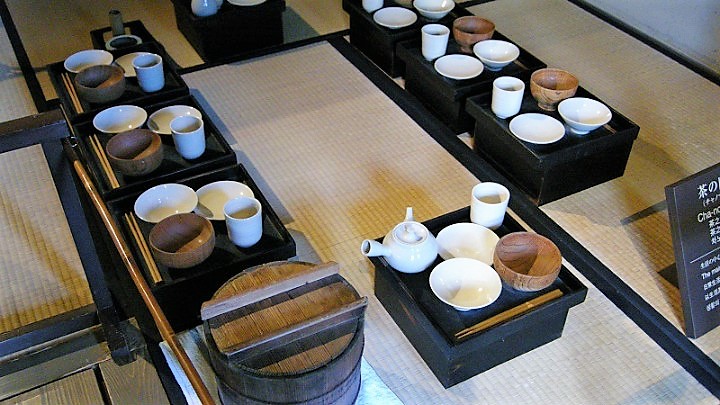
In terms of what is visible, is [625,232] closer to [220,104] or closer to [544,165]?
[544,165]

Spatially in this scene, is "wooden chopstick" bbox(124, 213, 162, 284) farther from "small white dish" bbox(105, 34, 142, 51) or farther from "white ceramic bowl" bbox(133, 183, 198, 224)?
"small white dish" bbox(105, 34, 142, 51)

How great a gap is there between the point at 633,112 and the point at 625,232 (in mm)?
703

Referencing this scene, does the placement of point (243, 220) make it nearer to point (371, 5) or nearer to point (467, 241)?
point (467, 241)

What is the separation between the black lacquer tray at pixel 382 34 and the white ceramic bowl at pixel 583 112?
2.43 ft

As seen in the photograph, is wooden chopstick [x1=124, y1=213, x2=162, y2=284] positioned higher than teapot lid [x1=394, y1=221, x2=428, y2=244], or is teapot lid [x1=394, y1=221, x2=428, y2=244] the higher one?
teapot lid [x1=394, y1=221, x2=428, y2=244]

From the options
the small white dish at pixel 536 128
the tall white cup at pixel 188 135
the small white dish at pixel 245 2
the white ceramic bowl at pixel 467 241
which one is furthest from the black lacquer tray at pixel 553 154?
the small white dish at pixel 245 2

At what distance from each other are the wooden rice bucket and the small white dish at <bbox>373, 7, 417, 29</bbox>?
5.38 ft

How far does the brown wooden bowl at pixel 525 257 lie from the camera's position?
1.77m

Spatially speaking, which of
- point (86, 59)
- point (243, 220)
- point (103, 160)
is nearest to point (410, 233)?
point (243, 220)

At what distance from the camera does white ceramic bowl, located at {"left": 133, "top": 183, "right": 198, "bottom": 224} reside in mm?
2023

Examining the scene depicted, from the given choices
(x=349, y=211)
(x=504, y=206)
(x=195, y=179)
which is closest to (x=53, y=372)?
(x=195, y=179)

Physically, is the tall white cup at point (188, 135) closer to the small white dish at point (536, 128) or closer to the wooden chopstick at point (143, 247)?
the wooden chopstick at point (143, 247)

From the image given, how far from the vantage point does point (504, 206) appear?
1.93m

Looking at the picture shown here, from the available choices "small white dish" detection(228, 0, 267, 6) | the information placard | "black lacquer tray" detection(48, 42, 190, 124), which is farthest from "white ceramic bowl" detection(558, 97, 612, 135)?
"small white dish" detection(228, 0, 267, 6)
